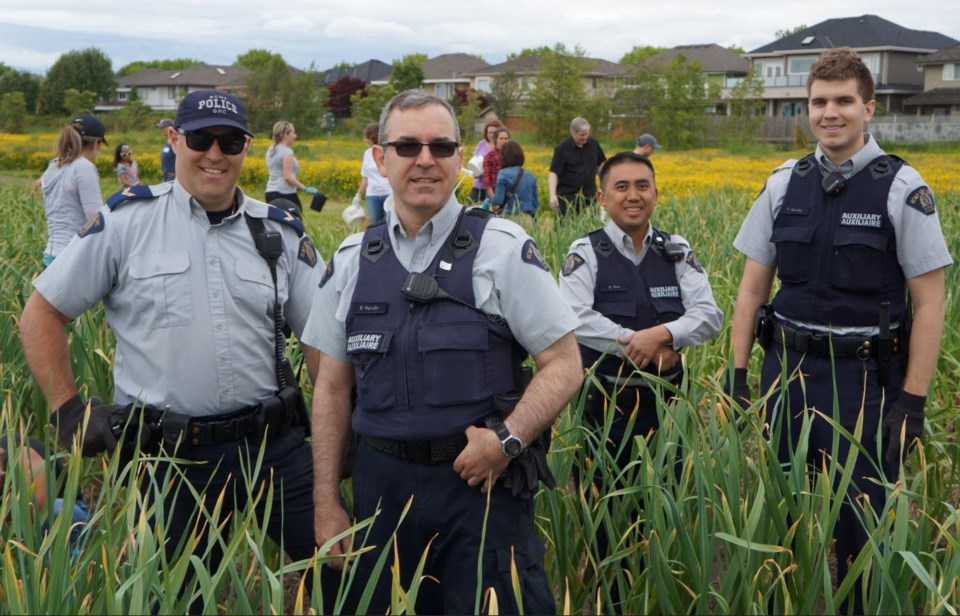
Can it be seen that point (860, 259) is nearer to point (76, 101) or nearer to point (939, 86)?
point (76, 101)

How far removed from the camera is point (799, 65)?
58.4 meters

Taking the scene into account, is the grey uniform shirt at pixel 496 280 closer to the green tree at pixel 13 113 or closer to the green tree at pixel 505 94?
the green tree at pixel 505 94

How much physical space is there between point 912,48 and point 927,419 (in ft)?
196

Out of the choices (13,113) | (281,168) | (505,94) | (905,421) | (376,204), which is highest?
(505,94)

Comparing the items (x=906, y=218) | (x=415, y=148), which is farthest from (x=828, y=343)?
(x=415, y=148)

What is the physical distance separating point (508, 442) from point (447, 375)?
0.19 m

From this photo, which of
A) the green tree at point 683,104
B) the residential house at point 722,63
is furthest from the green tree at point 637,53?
the green tree at point 683,104

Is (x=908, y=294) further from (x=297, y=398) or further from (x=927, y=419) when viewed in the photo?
(x=297, y=398)

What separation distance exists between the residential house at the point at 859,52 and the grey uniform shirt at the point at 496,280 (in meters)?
56.6

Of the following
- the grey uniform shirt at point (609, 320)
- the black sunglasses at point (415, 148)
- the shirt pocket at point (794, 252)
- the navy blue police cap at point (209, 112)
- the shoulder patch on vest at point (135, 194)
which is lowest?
the grey uniform shirt at point (609, 320)

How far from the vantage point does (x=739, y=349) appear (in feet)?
10.8

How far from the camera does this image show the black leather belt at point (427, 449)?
2.24m

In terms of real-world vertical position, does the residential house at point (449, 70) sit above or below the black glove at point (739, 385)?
above

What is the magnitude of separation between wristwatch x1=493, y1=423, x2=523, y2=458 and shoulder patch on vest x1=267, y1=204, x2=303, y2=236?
3.24 feet
